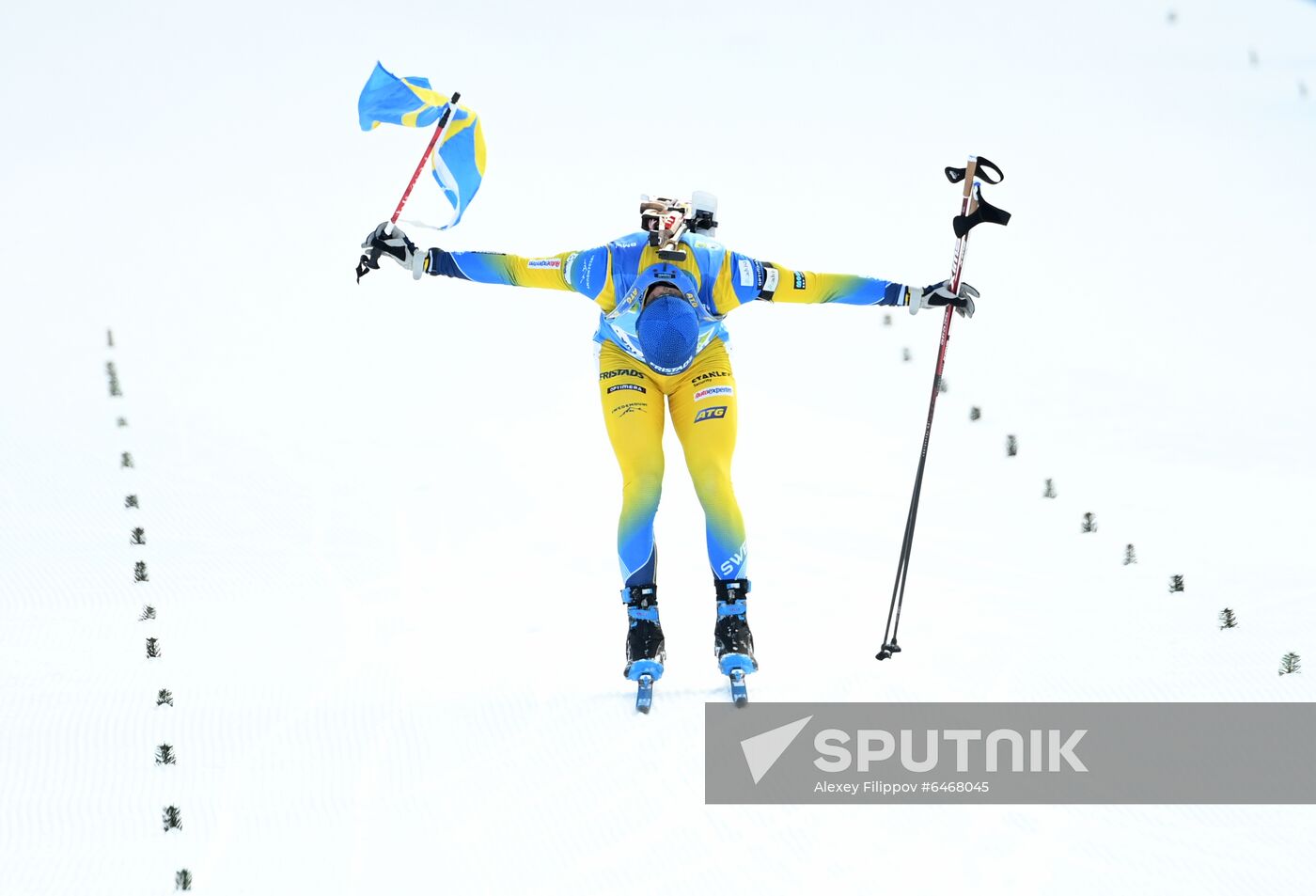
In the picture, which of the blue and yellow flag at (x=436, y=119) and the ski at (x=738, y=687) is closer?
the ski at (x=738, y=687)

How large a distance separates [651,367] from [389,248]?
1.34 m

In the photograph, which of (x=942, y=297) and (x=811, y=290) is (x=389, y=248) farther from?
(x=942, y=297)

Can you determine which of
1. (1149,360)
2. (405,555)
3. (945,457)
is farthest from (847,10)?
(405,555)

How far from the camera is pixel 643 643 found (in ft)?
23.8

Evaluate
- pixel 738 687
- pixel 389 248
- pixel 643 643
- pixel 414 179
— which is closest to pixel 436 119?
pixel 414 179

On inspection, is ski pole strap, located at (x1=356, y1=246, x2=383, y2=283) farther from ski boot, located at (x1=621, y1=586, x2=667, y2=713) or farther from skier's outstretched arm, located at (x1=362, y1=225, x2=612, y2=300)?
ski boot, located at (x1=621, y1=586, x2=667, y2=713)

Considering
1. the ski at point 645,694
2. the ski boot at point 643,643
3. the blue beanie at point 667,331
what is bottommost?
the ski at point 645,694

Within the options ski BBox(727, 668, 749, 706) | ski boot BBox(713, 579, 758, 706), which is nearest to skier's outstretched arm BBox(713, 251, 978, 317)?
ski boot BBox(713, 579, 758, 706)

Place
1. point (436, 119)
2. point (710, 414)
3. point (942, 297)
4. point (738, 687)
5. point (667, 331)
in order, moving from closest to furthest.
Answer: point (738, 687) < point (667, 331) < point (710, 414) < point (942, 297) < point (436, 119)

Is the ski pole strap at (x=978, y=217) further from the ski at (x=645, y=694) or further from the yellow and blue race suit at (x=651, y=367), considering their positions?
the ski at (x=645, y=694)

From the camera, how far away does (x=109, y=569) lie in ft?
28.5

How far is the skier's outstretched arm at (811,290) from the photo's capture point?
24.3 feet

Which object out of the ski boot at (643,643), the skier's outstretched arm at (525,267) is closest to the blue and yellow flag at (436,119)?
the skier's outstretched arm at (525,267)

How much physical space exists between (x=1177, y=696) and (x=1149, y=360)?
247 inches
